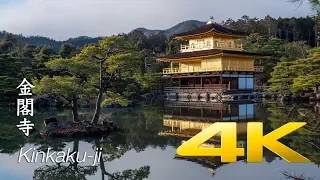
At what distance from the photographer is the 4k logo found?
261 inches

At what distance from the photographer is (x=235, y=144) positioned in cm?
704

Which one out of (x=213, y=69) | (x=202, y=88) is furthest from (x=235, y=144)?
(x=213, y=69)

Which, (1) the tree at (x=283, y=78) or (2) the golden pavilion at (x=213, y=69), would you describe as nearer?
(1) the tree at (x=283, y=78)

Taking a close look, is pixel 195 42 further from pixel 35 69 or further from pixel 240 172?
pixel 240 172

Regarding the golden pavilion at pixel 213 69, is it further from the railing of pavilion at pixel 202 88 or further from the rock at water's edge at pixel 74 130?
the rock at water's edge at pixel 74 130

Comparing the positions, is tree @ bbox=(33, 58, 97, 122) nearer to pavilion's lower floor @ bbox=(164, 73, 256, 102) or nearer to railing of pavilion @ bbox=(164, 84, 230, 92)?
pavilion's lower floor @ bbox=(164, 73, 256, 102)

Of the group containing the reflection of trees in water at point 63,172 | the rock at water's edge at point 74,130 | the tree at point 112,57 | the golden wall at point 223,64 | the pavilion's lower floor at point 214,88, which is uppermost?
the golden wall at point 223,64

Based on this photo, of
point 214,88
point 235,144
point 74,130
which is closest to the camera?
point 235,144

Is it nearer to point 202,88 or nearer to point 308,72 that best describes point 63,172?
point 308,72

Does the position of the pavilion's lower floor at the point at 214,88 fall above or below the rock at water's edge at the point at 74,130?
above

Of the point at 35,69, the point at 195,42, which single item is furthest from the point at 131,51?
the point at 195,42

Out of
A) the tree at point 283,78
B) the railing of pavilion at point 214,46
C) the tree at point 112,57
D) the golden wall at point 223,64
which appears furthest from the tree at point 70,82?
the railing of pavilion at point 214,46

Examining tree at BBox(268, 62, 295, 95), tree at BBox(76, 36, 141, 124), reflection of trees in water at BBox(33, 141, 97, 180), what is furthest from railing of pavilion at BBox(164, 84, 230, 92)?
reflection of trees in water at BBox(33, 141, 97, 180)

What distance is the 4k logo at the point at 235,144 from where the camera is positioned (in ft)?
21.7
